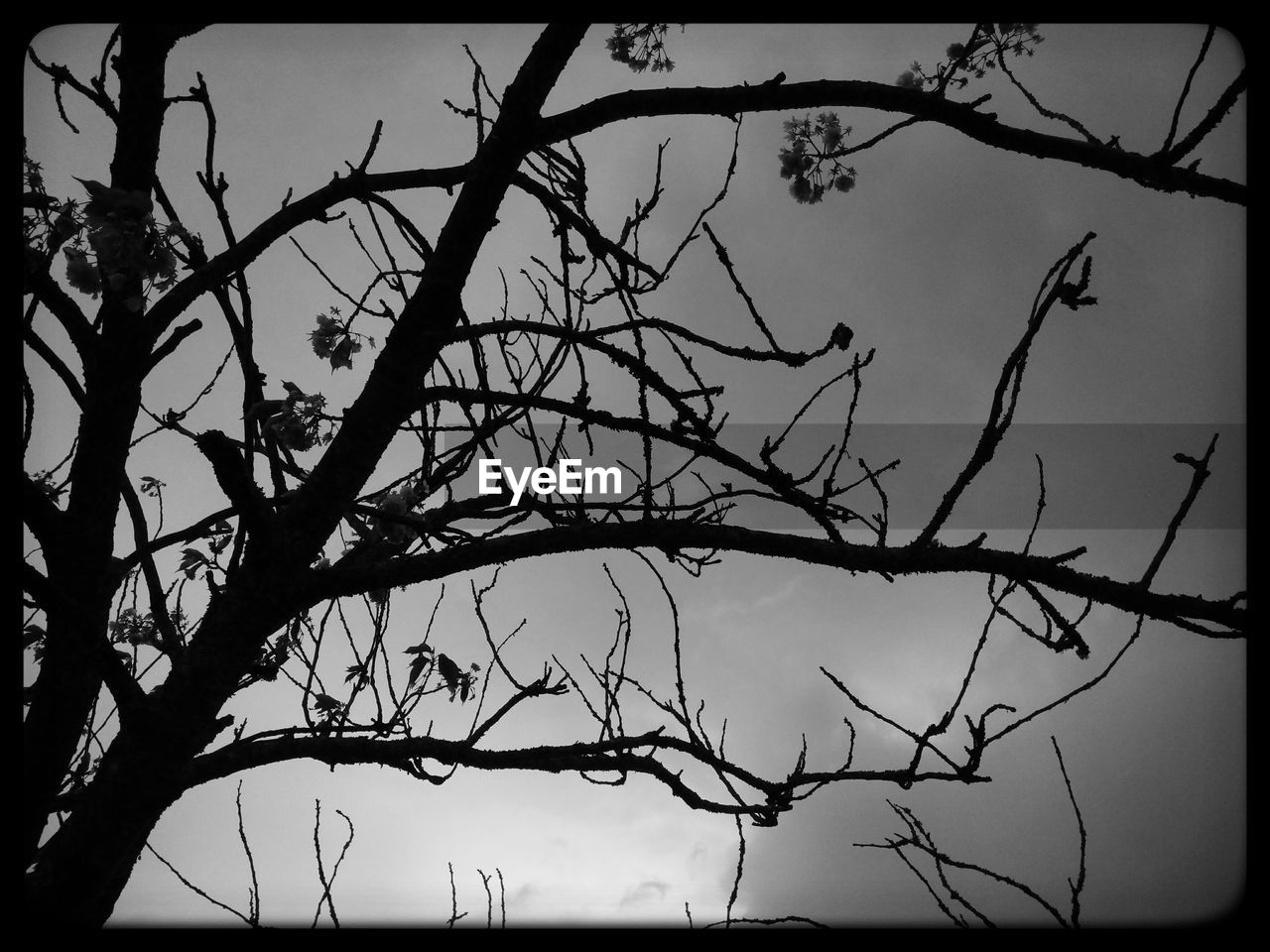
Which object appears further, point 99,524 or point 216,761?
point 99,524

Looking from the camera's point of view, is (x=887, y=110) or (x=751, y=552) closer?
(x=751, y=552)

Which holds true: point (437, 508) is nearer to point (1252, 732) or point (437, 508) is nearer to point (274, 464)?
point (274, 464)

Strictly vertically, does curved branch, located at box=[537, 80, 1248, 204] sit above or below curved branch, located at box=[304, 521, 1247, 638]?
above

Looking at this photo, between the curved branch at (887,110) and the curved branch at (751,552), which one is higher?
the curved branch at (887,110)

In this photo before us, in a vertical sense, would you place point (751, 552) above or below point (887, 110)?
below

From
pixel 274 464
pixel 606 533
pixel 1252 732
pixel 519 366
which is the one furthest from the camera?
pixel 519 366

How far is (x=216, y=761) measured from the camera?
229 centimetres

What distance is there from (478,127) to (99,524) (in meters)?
2.09
